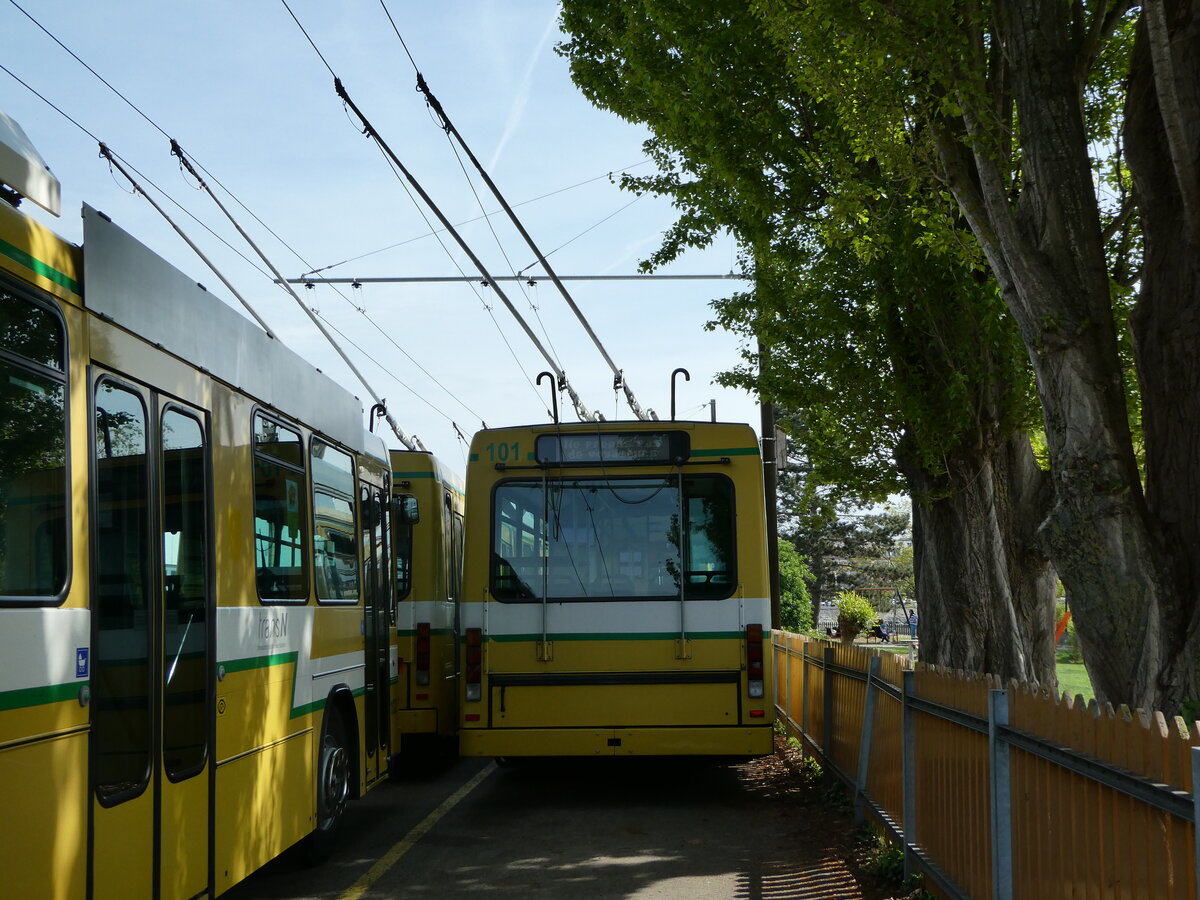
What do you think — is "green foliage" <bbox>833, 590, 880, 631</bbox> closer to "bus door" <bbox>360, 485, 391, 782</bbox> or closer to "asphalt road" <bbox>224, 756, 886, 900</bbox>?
"asphalt road" <bbox>224, 756, 886, 900</bbox>

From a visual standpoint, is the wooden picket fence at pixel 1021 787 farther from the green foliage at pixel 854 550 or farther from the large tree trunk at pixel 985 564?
the green foliage at pixel 854 550

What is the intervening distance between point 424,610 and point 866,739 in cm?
487

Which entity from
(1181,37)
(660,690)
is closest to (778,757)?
(660,690)

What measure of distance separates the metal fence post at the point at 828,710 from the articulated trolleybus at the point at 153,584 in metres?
4.88

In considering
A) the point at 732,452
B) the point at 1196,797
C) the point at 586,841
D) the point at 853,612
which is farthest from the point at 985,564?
the point at 853,612

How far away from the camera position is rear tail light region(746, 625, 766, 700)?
10695 mm

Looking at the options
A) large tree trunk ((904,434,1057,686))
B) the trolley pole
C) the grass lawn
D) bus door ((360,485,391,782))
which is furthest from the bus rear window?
the grass lawn

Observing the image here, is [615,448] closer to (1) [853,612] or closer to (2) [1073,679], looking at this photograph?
(2) [1073,679]

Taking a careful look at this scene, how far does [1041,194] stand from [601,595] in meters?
4.81

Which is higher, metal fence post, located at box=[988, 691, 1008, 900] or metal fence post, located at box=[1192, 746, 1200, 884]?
metal fence post, located at box=[1192, 746, 1200, 884]

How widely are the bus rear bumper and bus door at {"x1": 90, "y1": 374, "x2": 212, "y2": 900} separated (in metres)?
4.71

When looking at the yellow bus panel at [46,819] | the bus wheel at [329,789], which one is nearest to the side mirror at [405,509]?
the bus wheel at [329,789]

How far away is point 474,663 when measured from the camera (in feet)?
35.7

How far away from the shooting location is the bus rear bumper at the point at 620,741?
10680 millimetres
